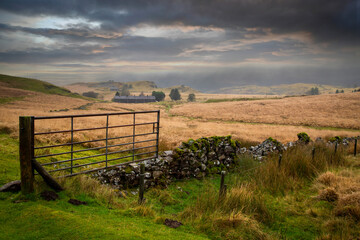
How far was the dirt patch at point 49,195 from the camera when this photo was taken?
16.9ft

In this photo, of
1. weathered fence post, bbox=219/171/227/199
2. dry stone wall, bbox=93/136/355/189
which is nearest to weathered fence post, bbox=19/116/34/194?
dry stone wall, bbox=93/136/355/189

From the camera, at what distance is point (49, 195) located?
17.1 ft

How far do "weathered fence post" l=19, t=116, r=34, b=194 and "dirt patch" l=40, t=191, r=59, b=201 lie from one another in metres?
0.29

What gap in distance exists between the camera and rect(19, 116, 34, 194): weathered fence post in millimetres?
5117

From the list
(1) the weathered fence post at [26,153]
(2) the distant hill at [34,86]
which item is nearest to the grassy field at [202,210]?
(1) the weathered fence post at [26,153]

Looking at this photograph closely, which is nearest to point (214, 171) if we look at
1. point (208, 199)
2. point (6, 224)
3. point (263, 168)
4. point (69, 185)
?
point (263, 168)

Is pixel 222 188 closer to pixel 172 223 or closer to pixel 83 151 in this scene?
pixel 172 223

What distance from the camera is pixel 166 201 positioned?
740 cm

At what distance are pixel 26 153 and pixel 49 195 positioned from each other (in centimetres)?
108

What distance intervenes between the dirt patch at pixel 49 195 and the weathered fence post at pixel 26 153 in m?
0.29

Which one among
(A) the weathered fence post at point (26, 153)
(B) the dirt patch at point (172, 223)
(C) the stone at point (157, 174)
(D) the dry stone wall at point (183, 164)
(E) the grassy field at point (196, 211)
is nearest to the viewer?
(E) the grassy field at point (196, 211)

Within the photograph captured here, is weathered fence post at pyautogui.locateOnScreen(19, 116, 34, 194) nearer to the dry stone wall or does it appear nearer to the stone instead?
the dry stone wall

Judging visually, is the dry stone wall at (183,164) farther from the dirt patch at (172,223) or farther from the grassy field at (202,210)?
the dirt patch at (172,223)

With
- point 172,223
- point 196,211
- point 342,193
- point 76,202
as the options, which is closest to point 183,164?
point 196,211
